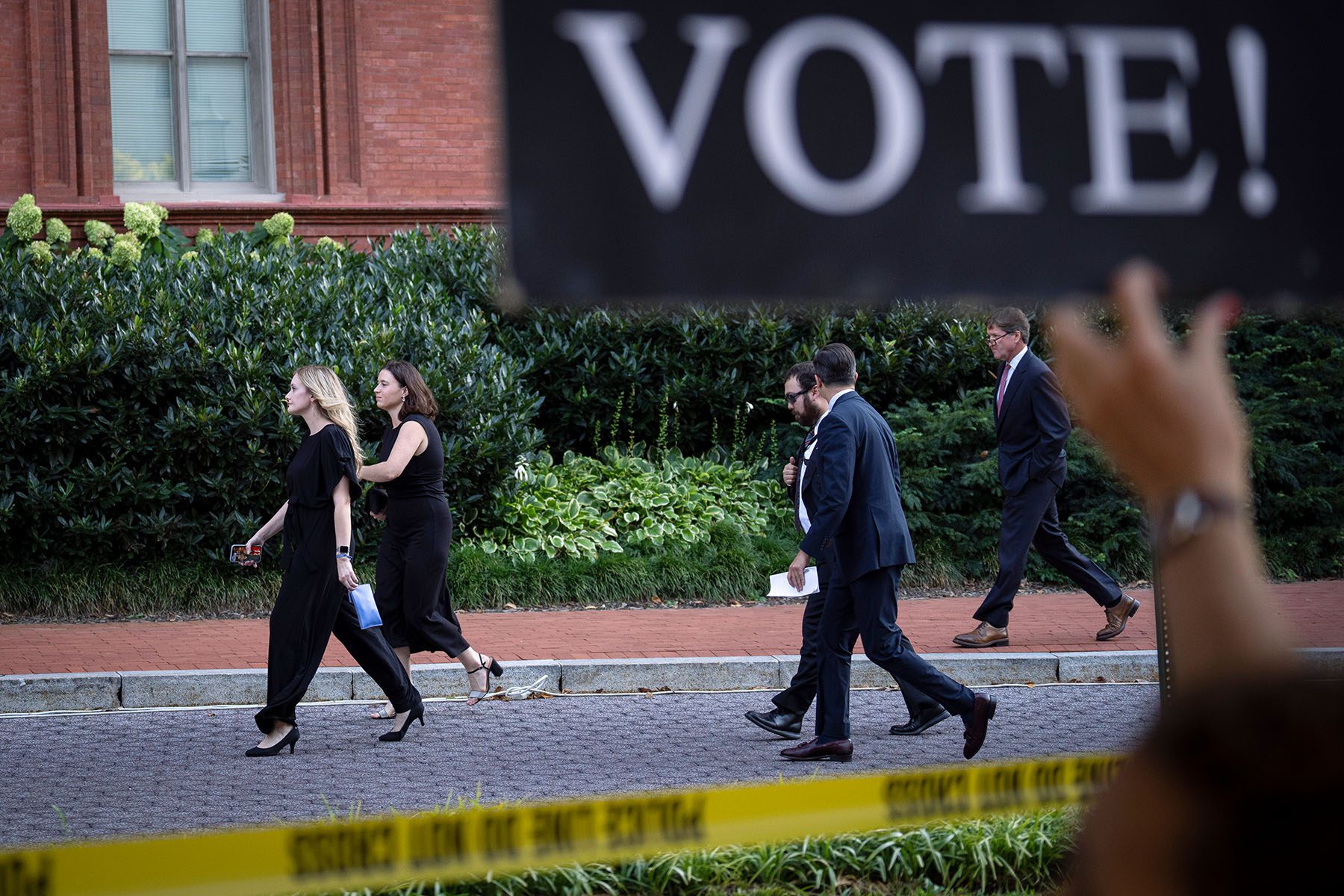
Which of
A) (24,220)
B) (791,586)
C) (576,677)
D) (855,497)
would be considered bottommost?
(576,677)

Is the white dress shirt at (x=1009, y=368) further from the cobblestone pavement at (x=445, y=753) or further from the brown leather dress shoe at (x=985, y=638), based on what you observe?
the cobblestone pavement at (x=445, y=753)

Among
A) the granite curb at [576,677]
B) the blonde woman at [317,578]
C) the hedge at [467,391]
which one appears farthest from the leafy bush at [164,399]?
the blonde woman at [317,578]

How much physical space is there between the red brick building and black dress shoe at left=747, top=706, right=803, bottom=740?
10.5 meters

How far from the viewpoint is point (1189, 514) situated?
1.40 m

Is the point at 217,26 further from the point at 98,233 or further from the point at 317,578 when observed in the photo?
the point at 317,578

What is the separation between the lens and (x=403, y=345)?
13289mm

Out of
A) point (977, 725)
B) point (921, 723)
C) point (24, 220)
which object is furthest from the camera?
point (24, 220)

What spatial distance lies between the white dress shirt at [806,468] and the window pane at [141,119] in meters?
11.7

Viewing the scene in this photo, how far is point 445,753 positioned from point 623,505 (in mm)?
6237

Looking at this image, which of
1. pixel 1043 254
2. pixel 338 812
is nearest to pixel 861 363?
pixel 338 812

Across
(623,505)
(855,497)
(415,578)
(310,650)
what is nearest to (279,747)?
(310,650)

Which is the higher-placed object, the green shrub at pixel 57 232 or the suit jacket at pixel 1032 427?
the green shrub at pixel 57 232

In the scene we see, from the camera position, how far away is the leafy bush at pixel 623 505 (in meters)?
13.5

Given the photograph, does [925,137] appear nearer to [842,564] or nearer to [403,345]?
[842,564]
